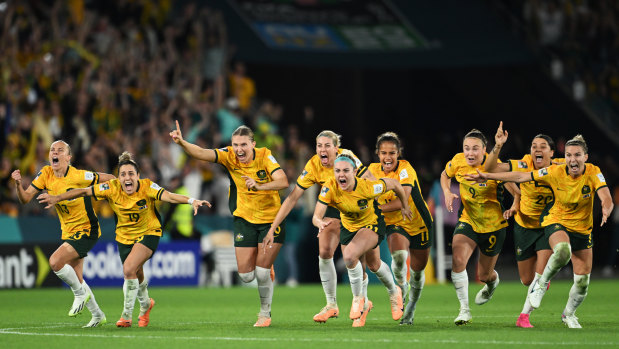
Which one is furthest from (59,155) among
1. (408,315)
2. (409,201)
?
(408,315)

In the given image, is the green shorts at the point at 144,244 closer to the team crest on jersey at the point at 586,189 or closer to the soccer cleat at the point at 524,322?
the soccer cleat at the point at 524,322

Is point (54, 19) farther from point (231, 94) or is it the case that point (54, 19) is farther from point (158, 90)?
point (231, 94)

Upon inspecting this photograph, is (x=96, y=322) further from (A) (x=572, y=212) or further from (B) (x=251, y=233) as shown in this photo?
(A) (x=572, y=212)

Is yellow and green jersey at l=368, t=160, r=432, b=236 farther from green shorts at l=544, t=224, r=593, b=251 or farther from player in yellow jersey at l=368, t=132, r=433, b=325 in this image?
green shorts at l=544, t=224, r=593, b=251

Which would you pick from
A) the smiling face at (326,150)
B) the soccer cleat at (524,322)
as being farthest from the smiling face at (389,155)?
the soccer cleat at (524,322)

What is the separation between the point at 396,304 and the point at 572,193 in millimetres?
2674

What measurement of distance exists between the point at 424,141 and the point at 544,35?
4.44m

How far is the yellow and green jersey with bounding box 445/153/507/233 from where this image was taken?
502 inches

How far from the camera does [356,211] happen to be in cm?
1225

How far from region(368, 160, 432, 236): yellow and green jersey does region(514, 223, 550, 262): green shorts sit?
1364 millimetres

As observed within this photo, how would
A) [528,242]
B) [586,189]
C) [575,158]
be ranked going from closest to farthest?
[575,158] < [586,189] < [528,242]

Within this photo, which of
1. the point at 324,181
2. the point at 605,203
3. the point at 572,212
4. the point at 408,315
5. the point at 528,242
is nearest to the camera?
the point at 605,203

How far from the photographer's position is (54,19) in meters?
23.2

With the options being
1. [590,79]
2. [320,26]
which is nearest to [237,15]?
[320,26]
